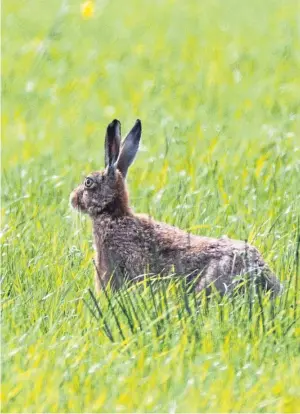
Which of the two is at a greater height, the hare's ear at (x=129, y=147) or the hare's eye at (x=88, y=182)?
the hare's ear at (x=129, y=147)

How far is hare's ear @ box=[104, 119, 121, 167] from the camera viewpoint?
21.9ft

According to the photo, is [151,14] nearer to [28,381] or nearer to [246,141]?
[246,141]

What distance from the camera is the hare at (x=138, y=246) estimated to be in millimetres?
5887

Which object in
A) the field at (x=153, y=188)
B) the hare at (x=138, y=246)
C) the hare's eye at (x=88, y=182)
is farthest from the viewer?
the hare's eye at (x=88, y=182)

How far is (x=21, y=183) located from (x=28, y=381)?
332 centimetres

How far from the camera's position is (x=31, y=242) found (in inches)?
258

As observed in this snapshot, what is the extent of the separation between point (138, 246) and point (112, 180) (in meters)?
0.52

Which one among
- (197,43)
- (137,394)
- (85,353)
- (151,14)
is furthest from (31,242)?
(151,14)

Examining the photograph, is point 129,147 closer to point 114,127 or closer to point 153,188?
point 114,127

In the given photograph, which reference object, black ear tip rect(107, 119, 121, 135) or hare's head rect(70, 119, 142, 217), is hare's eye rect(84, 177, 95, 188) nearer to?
hare's head rect(70, 119, 142, 217)

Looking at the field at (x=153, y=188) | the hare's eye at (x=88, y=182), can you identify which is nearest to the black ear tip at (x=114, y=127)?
the hare's eye at (x=88, y=182)

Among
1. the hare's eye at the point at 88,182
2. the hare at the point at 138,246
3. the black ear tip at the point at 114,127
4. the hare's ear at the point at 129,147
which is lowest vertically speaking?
the hare at the point at 138,246

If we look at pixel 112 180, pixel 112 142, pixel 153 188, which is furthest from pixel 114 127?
pixel 153 188

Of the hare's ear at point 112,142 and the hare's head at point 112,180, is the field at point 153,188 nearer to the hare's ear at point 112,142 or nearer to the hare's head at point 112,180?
the hare's head at point 112,180
